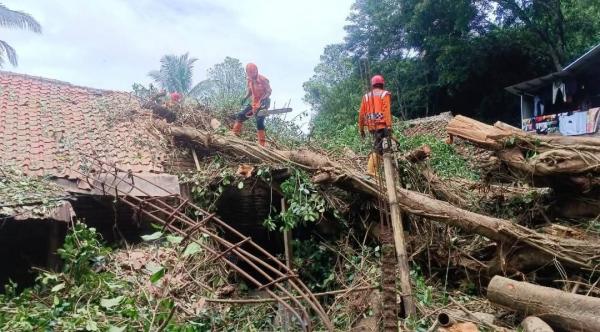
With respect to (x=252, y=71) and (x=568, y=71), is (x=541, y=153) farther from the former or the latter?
(x=568, y=71)

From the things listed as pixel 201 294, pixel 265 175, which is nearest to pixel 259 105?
pixel 265 175

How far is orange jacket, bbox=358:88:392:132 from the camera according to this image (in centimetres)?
570

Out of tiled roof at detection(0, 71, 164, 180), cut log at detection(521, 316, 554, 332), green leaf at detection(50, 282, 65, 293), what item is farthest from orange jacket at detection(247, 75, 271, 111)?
cut log at detection(521, 316, 554, 332)

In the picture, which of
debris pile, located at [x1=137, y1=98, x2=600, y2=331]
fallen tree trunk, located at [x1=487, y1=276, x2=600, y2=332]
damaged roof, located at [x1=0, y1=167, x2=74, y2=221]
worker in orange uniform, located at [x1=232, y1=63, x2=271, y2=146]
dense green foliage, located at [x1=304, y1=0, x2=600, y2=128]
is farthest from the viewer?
dense green foliage, located at [x1=304, y1=0, x2=600, y2=128]

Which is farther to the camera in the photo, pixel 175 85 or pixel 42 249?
pixel 175 85

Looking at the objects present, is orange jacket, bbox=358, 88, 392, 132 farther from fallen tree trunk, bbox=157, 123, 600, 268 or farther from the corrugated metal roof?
the corrugated metal roof

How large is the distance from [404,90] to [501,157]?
553 inches

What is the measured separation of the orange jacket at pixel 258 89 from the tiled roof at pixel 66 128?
5.84ft

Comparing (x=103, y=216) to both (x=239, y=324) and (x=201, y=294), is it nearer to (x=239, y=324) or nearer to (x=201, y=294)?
(x=201, y=294)

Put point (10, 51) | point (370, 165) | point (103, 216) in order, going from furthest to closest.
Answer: point (10, 51) < point (370, 165) < point (103, 216)

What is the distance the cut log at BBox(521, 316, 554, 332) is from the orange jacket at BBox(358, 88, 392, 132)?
8.38 feet

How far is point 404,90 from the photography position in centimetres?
1948

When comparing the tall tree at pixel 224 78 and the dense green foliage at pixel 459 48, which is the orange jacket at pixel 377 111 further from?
the tall tree at pixel 224 78

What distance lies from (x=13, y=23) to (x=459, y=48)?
15745 mm
